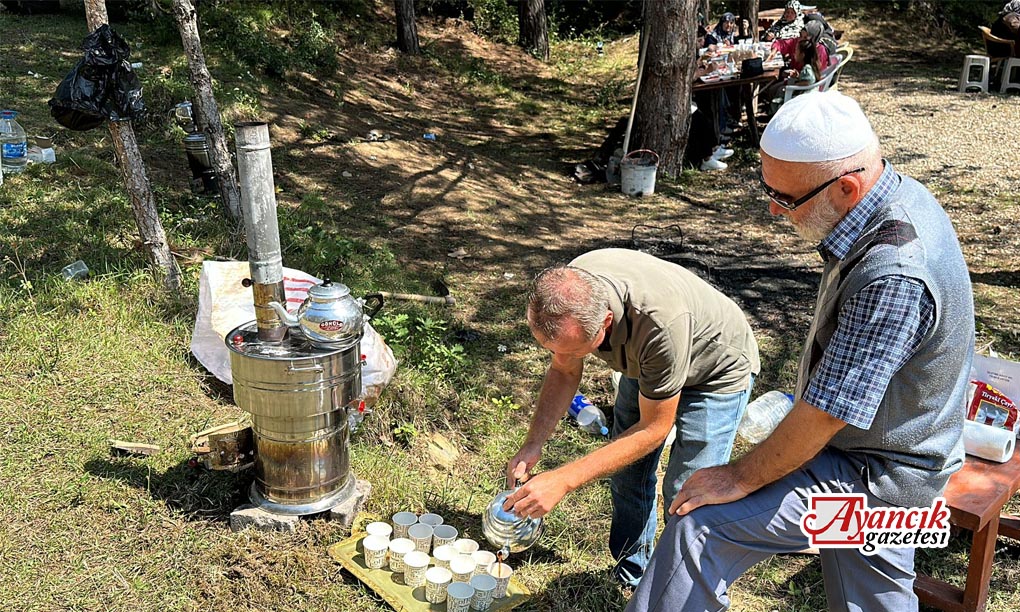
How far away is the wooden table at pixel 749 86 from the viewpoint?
9669 millimetres

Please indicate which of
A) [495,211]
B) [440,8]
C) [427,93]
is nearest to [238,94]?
[495,211]

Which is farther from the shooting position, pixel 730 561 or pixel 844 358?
pixel 730 561

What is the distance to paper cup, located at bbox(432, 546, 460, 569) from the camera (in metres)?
3.24

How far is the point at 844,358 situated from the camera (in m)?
2.02

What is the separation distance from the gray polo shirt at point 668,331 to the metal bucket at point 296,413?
1108 millimetres

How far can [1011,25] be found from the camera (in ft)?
38.7

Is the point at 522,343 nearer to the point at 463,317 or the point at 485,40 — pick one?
the point at 463,317

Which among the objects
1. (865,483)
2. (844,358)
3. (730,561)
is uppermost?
(844,358)

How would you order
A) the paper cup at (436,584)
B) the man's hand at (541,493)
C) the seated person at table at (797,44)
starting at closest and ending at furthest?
the man's hand at (541,493), the paper cup at (436,584), the seated person at table at (797,44)

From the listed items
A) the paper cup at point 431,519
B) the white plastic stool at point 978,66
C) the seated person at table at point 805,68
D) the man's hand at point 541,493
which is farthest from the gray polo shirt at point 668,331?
the white plastic stool at point 978,66

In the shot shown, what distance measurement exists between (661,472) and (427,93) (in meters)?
9.13

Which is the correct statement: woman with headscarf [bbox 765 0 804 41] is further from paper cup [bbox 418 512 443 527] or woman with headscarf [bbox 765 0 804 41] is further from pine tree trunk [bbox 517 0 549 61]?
paper cup [bbox 418 512 443 527]

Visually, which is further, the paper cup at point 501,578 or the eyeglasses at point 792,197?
the paper cup at point 501,578

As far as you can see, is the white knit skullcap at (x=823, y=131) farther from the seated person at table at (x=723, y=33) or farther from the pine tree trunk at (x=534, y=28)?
the pine tree trunk at (x=534, y=28)
